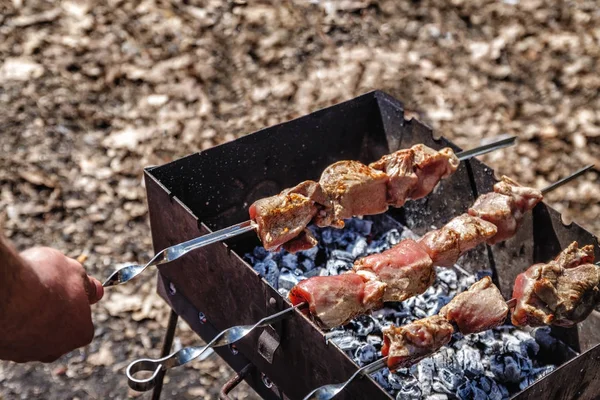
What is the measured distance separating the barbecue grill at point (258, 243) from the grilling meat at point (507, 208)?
0.40ft

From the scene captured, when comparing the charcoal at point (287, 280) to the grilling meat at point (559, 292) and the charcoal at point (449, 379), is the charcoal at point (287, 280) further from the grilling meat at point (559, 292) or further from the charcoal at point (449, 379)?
the grilling meat at point (559, 292)

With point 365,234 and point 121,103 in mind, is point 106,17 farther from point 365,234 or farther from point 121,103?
point 365,234

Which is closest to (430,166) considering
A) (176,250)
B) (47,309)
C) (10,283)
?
(176,250)

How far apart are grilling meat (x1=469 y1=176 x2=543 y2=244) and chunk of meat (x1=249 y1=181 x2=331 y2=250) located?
740 millimetres

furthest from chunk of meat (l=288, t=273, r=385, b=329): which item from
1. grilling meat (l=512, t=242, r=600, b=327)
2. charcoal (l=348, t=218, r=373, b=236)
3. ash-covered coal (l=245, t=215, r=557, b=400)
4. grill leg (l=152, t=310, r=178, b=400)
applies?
charcoal (l=348, t=218, r=373, b=236)

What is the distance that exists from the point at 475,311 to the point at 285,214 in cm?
83

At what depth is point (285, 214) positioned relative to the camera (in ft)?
9.89

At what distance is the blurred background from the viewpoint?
17.1 feet

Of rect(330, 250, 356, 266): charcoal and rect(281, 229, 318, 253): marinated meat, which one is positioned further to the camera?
rect(330, 250, 356, 266): charcoal

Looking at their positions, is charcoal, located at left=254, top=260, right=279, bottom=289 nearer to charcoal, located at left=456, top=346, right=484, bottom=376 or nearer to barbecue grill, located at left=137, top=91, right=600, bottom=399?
barbecue grill, located at left=137, top=91, right=600, bottom=399

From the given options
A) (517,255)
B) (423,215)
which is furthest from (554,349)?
(423,215)

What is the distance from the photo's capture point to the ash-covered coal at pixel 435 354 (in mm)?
3096

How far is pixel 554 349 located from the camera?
132 inches

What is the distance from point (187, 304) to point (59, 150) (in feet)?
8.85
